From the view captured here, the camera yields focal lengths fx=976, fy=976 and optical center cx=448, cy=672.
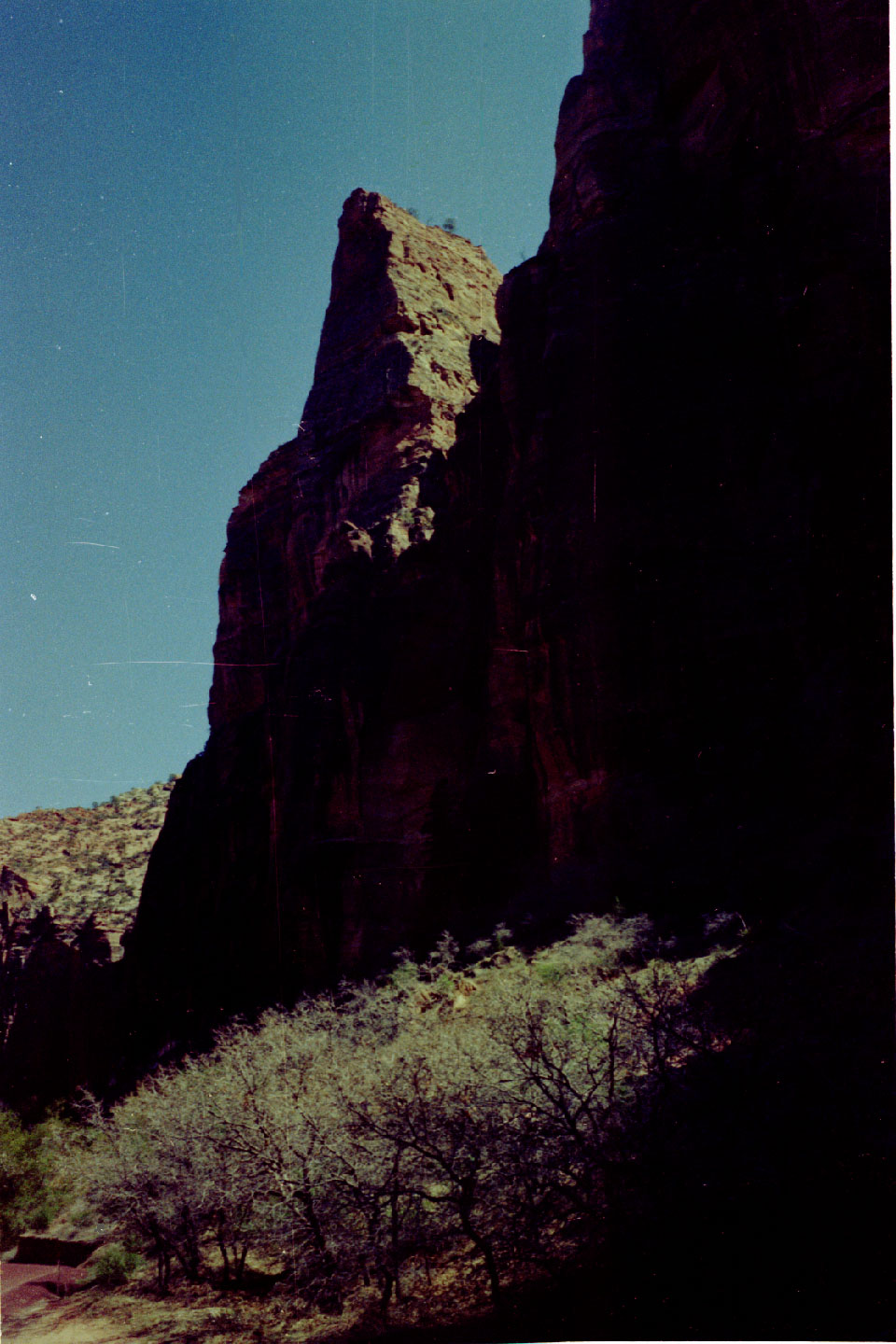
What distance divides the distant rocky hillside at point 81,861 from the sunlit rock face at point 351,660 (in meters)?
9.15

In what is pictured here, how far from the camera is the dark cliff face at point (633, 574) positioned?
22.3 metres

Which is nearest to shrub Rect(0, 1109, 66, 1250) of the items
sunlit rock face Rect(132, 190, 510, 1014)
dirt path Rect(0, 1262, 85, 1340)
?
dirt path Rect(0, 1262, 85, 1340)

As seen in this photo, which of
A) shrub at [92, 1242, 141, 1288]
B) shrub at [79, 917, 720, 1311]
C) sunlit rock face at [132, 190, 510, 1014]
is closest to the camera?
shrub at [79, 917, 720, 1311]

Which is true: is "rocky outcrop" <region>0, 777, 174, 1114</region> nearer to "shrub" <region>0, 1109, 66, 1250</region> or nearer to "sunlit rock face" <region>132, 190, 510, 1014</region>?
"sunlit rock face" <region>132, 190, 510, 1014</region>

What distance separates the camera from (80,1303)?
21.6 metres

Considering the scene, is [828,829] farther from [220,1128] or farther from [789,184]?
[789,184]

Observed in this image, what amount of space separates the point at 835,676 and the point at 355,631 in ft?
60.4

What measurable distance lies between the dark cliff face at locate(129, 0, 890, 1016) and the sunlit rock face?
16cm

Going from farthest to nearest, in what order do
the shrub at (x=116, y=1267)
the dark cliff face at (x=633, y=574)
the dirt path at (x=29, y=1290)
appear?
the shrub at (x=116, y=1267) < the dark cliff face at (x=633, y=574) < the dirt path at (x=29, y=1290)

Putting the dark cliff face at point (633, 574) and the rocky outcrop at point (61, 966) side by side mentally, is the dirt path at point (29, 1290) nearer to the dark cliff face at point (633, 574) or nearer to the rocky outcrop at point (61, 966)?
the dark cliff face at point (633, 574)

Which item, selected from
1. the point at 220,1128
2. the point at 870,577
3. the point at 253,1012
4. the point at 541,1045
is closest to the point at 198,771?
the point at 253,1012

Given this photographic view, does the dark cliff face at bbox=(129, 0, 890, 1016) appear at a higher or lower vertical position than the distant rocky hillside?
higher

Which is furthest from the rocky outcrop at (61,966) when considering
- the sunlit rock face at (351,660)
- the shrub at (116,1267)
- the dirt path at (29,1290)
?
the shrub at (116,1267)

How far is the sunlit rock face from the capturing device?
31906 mm
